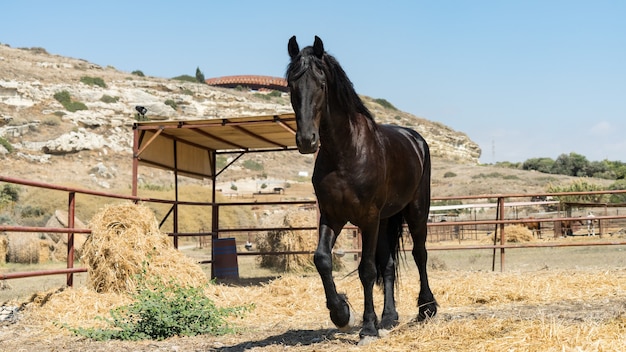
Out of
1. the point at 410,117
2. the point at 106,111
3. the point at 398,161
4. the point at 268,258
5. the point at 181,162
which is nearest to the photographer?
the point at 398,161

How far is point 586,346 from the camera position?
3.45m

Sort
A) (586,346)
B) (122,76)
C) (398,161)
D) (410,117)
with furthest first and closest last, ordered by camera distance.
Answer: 1. (410,117)
2. (122,76)
3. (398,161)
4. (586,346)

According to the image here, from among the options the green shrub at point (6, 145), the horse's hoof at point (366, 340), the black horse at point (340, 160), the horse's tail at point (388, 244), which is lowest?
the horse's hoof at point (366, 340)

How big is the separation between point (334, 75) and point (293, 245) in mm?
9673

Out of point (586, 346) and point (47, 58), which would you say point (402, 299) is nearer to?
point (586, 346)

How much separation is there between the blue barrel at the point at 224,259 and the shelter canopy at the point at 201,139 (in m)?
1.64

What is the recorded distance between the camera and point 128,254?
24.6ft

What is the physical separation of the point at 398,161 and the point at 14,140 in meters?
42.1

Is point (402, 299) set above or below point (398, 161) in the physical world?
below

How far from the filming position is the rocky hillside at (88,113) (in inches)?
1549

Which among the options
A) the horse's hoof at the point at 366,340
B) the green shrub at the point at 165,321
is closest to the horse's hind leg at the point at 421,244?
the horse's hoof at the point at 366,340

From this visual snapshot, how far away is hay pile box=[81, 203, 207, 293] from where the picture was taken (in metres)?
7.38

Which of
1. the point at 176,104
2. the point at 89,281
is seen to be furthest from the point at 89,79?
the point at 89,281

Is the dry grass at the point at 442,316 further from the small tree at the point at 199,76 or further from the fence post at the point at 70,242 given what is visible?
the small tree at the point at 199,76
